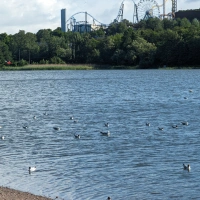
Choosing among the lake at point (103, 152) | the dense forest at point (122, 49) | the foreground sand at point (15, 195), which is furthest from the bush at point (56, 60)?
→ the foreground sand at point (15, 195)

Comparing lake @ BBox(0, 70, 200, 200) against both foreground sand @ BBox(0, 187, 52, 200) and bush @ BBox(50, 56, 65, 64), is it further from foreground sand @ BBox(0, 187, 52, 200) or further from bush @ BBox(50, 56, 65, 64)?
bush @ BBox(50, 56, 65, 64)

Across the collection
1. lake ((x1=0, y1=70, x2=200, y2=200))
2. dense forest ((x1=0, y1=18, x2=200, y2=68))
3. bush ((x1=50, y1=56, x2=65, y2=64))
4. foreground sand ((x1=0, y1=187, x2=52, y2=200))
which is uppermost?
dense forest ((x1=0, y1=18, x2=200, y2=68))

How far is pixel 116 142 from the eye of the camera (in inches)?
976

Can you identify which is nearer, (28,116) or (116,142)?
(116,142)

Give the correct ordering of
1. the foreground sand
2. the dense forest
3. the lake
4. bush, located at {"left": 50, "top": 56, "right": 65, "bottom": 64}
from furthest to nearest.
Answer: bush, located at {"left": 50, "top": 56, "right": 65, "bottom": 64} < the dense forest < the lake < the foreground sand

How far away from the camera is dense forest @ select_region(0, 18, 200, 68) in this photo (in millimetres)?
123000

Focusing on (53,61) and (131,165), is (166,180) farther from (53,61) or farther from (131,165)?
(53,61)

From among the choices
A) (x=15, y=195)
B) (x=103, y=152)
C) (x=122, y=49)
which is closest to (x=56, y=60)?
(x=122, y=49)

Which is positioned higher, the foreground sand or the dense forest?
the dense forest

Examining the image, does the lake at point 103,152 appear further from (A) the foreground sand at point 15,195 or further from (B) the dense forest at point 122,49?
(B) the dense forest at point 122,49

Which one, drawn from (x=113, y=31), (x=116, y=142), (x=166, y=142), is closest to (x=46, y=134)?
(x=116, y=142)

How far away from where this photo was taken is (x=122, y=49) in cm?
13238

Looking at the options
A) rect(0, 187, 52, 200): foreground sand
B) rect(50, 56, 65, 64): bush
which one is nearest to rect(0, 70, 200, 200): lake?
rect(0, 187, 52, 200): foreground sand

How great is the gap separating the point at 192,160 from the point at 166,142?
406 centimetres
